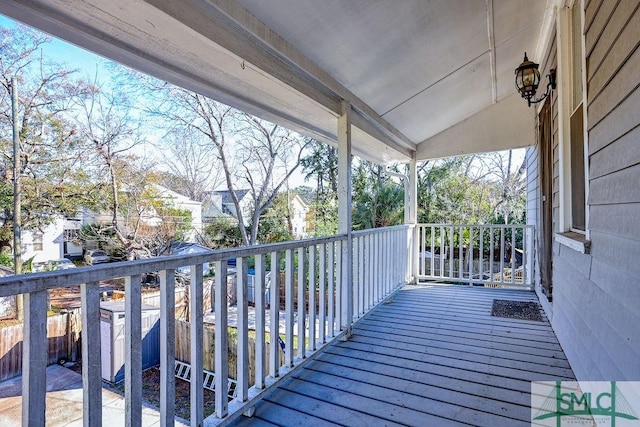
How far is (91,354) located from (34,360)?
0.50 feet

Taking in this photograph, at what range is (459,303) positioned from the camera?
162 inches

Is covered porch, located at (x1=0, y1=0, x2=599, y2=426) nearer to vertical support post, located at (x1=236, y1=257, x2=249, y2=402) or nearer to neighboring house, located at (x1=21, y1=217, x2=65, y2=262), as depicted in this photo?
vertical support post, located at (x1=236, y1=257, x2=249, y2=402)

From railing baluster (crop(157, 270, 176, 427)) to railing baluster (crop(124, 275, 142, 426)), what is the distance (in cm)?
12

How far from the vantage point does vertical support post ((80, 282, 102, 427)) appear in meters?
1.10

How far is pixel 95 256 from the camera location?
9867mm

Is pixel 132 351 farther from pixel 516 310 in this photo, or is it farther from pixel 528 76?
pixel 516 310

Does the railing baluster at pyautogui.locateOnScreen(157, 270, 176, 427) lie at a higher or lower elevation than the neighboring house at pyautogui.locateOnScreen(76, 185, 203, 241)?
lower

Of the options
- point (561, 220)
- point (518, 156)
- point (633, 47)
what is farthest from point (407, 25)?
point (518, 156)

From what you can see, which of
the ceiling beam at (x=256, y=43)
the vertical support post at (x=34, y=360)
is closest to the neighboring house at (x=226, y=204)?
the ceiling beam at (x=256, y=43)

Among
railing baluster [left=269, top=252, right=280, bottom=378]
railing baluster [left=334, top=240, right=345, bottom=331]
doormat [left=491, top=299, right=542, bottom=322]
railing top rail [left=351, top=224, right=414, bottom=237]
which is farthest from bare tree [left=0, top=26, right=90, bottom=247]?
doormat [left=491, top=299, right=542, bottom=322]

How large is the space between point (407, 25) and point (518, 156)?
1237cm

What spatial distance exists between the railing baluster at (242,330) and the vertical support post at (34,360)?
0.88 meters

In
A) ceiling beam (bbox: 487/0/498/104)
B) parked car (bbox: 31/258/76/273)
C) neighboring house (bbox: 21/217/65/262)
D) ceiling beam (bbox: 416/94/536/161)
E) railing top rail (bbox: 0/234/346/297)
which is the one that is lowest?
parked car (bbox: 31/258/76/273)

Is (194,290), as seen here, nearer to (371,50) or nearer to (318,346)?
(318,346)
